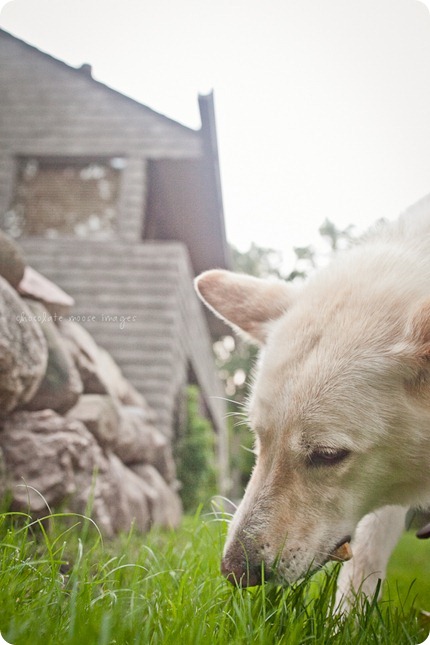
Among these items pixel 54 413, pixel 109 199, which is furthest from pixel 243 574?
pixel 109 199

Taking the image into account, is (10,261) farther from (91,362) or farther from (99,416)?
(99,416)

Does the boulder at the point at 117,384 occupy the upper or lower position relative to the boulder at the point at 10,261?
lower

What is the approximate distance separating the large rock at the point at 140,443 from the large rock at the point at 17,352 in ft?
3.73

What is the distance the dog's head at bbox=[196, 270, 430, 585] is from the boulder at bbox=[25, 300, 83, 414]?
1122mm

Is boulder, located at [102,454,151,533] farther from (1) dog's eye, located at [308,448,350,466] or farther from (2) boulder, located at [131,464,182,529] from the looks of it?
(1) dog's eye, located at [308,448,350,466]

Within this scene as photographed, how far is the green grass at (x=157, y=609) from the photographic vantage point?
3.82ft

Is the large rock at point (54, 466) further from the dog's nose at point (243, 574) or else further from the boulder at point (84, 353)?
Answer: the dog's nose at point (243, 574)

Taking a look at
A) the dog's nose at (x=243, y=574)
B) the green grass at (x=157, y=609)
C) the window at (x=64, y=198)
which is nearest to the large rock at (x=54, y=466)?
the green grass at (x=157, y=609)

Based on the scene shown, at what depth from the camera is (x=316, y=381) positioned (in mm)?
1562

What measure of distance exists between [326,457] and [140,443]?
246 centimetres

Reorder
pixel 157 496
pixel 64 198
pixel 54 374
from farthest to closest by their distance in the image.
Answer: pixel 64 198 → pixel 157 496 → pixel 54 374

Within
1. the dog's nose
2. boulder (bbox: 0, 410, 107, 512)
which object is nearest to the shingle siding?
boulder (bbox: 0, 410, 107, 512)

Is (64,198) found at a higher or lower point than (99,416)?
higher

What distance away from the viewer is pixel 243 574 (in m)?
1.44
